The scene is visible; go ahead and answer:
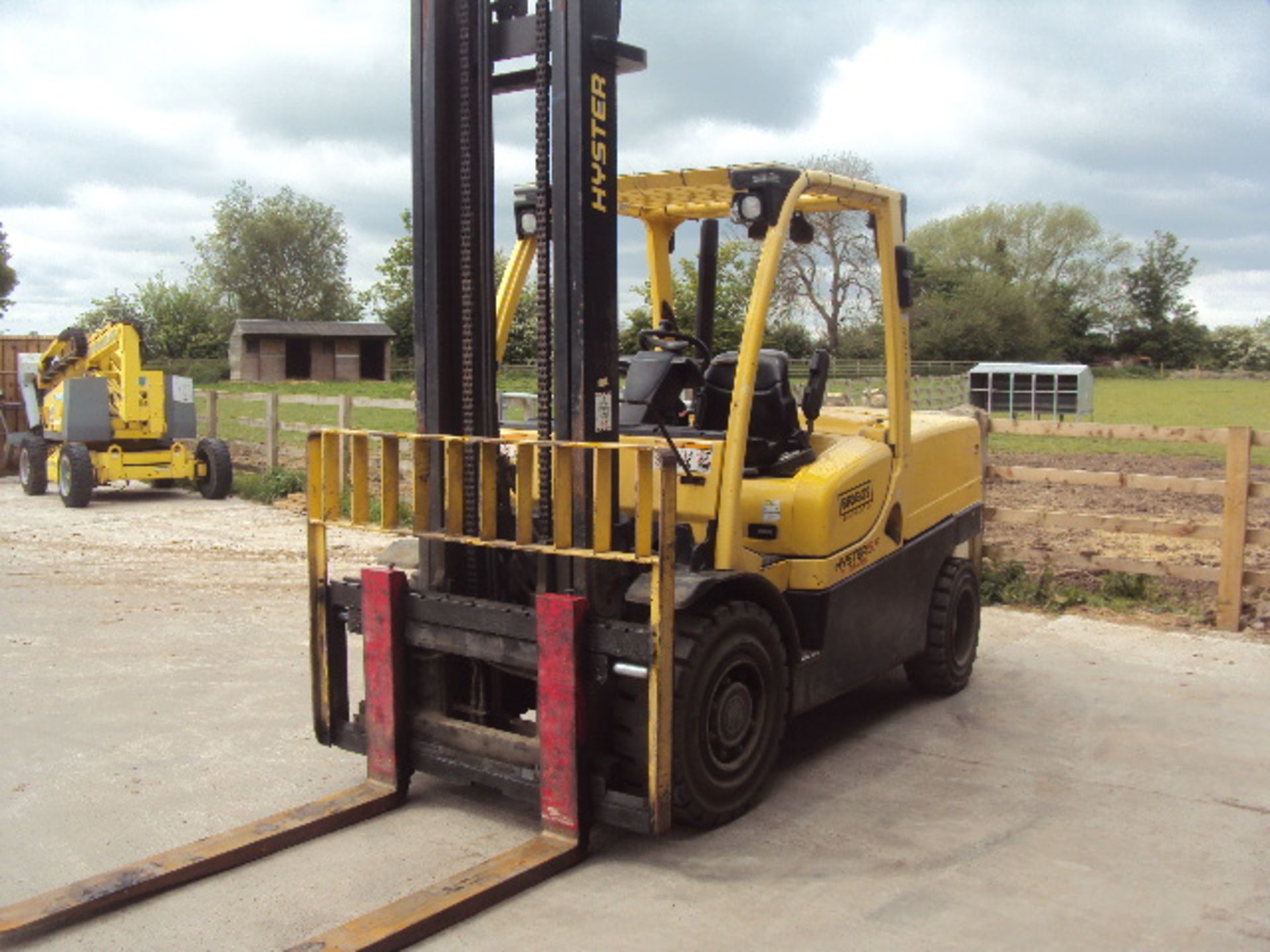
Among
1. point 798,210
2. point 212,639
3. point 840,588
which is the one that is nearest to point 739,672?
point 840,588

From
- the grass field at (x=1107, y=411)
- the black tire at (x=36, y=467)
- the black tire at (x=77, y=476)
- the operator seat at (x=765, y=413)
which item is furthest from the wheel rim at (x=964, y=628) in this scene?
the black tire at (x=36, y=467)

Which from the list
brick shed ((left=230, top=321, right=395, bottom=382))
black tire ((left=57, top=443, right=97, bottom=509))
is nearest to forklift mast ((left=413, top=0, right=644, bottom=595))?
black tire ((left=57, top=443, right=97, bottom=509))

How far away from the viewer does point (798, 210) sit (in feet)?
20.8

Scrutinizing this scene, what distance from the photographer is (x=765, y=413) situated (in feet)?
18.5

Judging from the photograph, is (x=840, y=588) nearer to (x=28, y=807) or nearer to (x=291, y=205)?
(x=28, y=807)

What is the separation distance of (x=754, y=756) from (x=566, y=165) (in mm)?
2411

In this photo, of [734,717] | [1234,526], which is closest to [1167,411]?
[1234,526]

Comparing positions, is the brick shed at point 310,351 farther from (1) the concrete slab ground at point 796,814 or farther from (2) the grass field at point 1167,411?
(1) the concrete slab ground at point 796,814

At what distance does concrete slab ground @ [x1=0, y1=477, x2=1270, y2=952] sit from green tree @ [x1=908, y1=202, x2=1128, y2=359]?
57.6 metres

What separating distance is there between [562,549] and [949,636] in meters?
3.06

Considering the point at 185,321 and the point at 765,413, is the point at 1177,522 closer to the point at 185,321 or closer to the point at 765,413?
the point at 765,413

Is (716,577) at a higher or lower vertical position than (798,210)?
lower

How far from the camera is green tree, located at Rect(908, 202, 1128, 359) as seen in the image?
6425cm

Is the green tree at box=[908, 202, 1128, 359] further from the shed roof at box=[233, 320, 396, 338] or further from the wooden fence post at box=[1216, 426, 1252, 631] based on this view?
the wooden fence post at box=[1216, 426, 1252, 631]
